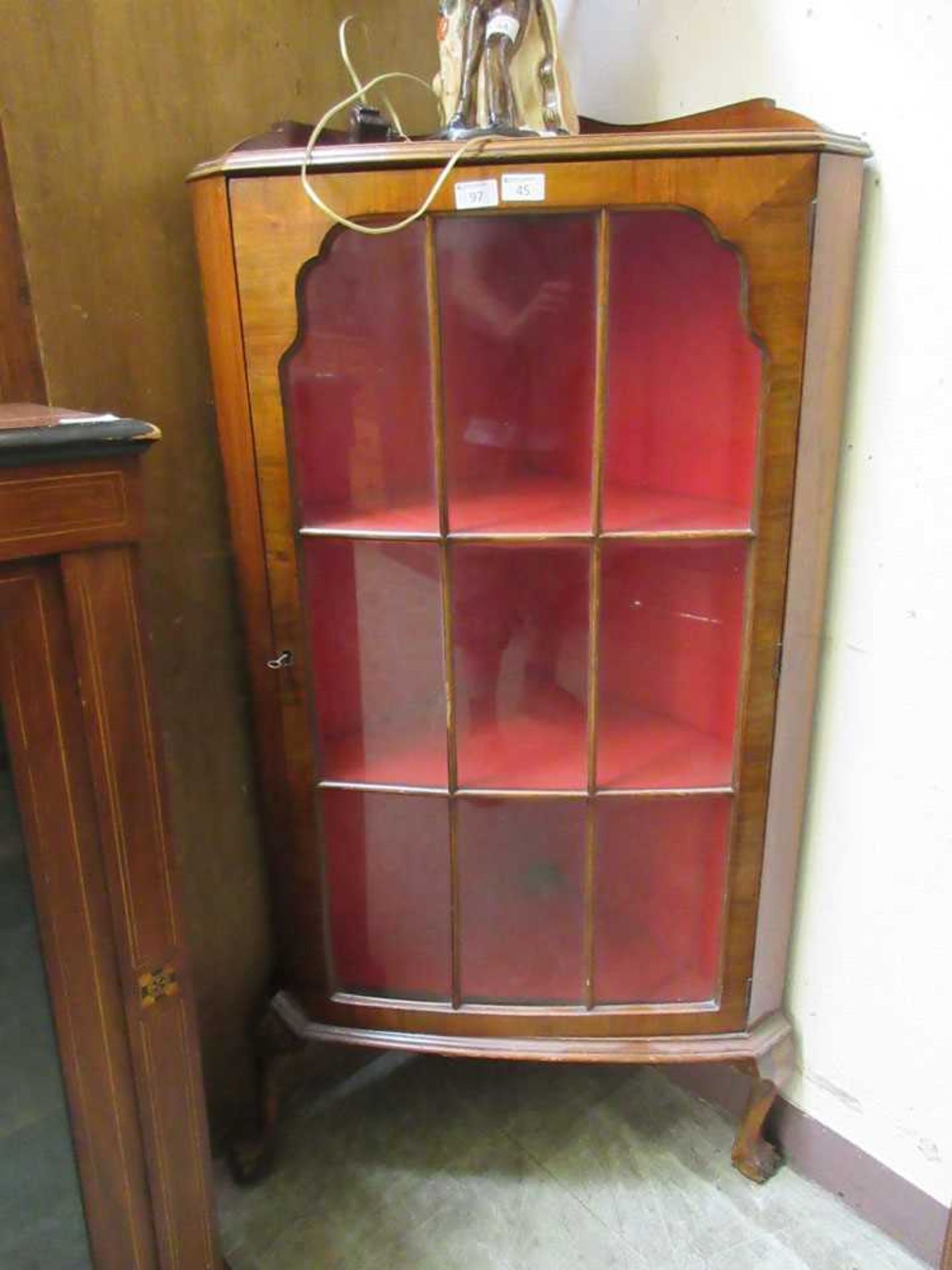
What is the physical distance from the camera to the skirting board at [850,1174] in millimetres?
1205

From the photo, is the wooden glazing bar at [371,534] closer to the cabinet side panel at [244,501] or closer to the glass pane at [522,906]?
the cabinet side panel at [244,501]

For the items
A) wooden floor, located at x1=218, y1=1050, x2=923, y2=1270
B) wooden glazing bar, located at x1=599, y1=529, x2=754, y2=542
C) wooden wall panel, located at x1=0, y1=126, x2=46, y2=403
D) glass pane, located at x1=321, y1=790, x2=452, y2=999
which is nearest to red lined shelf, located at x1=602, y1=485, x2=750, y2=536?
wooden glazing bar, located at x1=599, y1=529, x2=754, y2=542

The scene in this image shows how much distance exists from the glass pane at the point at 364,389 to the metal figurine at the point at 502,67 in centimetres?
16

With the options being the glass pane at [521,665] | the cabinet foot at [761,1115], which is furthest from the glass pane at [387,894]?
the cabinet foot at [761,1115]

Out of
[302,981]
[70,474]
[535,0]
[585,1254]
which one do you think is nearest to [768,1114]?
[585,1254]

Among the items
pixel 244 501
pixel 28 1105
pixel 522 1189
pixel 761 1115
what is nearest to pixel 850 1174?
pixel 761 1115

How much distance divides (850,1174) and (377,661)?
3.10 ft

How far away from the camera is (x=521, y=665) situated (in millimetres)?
1189

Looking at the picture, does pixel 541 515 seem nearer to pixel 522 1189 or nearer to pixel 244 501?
pixel 244 501

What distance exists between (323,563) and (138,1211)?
26.9 inches

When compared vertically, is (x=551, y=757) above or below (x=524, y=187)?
below

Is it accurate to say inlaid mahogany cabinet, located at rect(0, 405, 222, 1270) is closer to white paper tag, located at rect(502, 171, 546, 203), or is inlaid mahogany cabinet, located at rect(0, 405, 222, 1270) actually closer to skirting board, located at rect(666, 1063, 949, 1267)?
white paper tag, located at rect(502, 171, 546, 203)

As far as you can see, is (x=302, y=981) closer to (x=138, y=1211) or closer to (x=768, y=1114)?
(x=138, y=1211)

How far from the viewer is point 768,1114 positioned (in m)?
1.37
